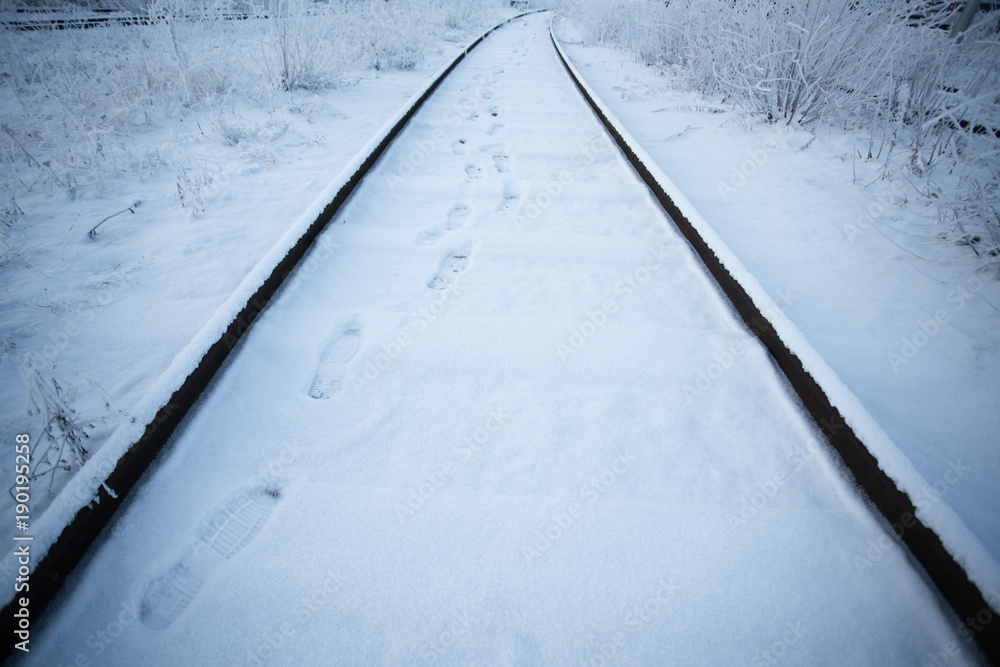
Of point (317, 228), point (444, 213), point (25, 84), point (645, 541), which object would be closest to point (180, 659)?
point (645, 541)

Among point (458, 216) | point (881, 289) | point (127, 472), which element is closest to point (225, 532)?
point (127, 472)

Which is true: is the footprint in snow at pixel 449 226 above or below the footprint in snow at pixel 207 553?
above

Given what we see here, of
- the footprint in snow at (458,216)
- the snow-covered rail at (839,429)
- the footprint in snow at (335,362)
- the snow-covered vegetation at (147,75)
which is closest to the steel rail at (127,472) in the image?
the footprint in snow at (335,362)

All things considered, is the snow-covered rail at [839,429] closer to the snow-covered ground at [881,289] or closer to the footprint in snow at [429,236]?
the snow-covered ground at [881,289]

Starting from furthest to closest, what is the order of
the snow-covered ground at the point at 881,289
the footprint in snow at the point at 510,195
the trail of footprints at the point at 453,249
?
1. the footprint in snow at the point at 510,195
2. the trail of footprints at the point at 453,249
3. the snow-covered ground at the point at 881,289

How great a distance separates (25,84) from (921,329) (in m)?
7.72

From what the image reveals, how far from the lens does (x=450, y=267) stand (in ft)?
6.01

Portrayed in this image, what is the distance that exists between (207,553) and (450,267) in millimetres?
1271

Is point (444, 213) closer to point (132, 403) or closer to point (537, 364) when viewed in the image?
point (537, 364)

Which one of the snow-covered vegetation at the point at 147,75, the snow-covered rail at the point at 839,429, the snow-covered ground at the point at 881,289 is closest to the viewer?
the snow-covered rail at the point at 839,429

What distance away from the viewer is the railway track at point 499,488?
82 centimetres

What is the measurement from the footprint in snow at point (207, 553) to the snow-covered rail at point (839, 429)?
4.59 ft

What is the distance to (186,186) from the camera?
7.86 feet

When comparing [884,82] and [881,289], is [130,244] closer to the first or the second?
[881,289]
